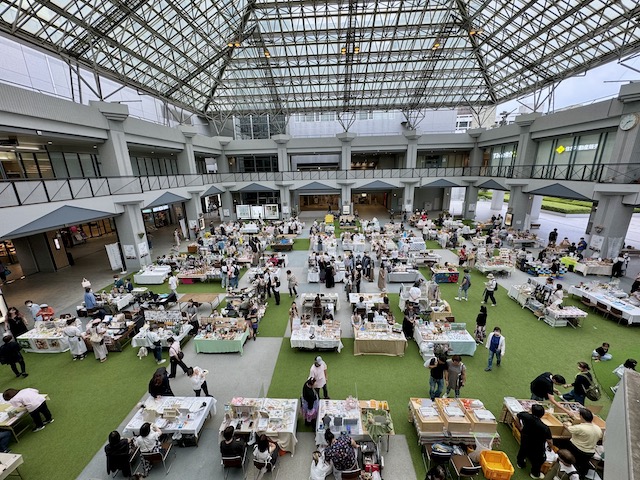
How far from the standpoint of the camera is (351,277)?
593 inches

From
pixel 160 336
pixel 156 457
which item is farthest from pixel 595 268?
pixel 160 336

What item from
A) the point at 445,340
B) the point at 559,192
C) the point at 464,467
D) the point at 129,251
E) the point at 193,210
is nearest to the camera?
the point at 464,467

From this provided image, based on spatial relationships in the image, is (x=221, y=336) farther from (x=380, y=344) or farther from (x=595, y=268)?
(x=595, y=268)

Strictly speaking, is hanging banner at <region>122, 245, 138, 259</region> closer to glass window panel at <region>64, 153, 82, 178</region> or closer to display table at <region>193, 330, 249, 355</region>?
glass window panel at <region>64, 153, 82, 178</region>

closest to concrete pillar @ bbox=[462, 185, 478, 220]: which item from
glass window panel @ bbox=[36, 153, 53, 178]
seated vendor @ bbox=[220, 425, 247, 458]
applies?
seated vendor @ bbox=[220, 425, 247, 458]

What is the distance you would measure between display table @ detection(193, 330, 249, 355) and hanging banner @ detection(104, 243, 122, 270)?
12614 millimetres

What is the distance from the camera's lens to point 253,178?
116 ft

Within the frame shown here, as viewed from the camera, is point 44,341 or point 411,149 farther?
point 411,149

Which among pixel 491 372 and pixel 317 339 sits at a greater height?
pixel 317 339

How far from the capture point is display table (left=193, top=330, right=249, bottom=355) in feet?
35.2

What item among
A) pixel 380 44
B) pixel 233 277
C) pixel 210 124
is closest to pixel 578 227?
pixel 380 44

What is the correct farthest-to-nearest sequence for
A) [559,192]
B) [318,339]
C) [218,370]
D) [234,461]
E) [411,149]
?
[411,149] < [559,192] < [318,339] < [218,370] < [234,461]

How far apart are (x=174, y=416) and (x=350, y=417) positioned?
444cm

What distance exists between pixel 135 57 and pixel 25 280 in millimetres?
18195
